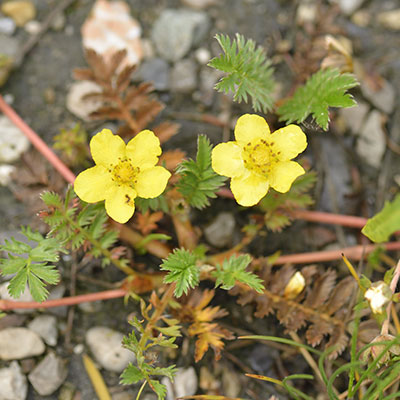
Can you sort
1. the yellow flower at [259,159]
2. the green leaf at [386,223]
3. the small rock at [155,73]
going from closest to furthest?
the green leaf at [386,223]
the yellow flower at [259,159]
the small rock at [155,73]

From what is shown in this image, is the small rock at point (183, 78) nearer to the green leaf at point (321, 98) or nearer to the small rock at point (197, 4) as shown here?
the small rock at point (197, 4)

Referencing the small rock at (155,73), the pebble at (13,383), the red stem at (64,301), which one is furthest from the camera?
the small rock at (155,73)

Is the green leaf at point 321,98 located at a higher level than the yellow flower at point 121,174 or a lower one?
lower

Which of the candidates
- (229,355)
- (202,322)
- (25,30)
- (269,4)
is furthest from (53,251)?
(269,4)

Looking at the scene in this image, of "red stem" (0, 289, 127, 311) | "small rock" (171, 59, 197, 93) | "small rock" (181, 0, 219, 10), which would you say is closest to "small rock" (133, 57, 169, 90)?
"small rock" (171, 59, 197, 93)

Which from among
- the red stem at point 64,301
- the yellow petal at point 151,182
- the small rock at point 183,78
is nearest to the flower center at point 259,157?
the yellow petal at point 151,182

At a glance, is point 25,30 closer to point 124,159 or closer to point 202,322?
point 124,159

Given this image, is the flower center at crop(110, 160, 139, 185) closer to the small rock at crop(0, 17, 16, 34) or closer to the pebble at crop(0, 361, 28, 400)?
the pebble at crop(0, 361, 28, 400)
